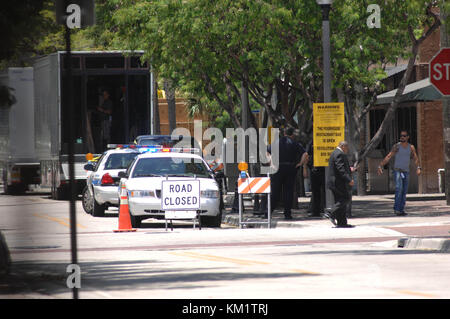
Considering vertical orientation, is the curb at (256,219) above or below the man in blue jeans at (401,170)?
below

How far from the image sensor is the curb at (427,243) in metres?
17.2

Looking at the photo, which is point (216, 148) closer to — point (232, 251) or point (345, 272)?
point (232, 251)

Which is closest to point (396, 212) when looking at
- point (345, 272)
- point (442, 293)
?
point (345, 272)

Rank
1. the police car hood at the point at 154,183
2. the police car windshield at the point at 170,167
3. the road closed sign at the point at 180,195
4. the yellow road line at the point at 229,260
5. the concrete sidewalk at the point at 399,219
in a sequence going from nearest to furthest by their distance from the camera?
the yellow road line at the point at 229,260
the concrete sidewalk at the point at 399,219
the road closed sign at the point at 180,195
the police car hood at the point at 154,183
the police car windshield at the point at 170,167

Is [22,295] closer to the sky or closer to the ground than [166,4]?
closer to the ground

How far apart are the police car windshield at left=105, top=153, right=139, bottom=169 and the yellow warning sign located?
6116mm

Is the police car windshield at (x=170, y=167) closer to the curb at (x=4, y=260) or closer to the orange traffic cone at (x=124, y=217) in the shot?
the orange traffic cone at (x=124, y=217)

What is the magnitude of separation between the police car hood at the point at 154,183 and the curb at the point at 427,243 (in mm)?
6042

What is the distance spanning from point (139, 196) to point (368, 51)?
5873mm

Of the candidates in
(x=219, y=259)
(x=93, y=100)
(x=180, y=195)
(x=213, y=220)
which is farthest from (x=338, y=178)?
(x=93, y=100)

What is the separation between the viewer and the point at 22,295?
11.5m

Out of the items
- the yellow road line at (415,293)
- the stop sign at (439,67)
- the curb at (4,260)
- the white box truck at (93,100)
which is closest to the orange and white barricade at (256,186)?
the stop sign at (439,67)

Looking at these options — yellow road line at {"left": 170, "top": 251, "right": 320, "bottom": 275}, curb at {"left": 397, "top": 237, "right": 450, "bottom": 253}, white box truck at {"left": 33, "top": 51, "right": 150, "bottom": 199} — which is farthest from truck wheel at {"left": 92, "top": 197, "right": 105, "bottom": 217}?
curb at {"left": 397, "top": 237, "right": 450, "bottom": 253}

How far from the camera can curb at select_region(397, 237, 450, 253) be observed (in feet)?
56.4
